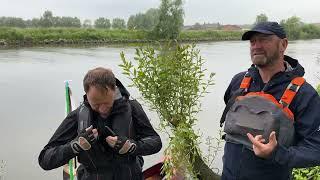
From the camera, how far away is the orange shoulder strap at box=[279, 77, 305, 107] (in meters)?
2.71

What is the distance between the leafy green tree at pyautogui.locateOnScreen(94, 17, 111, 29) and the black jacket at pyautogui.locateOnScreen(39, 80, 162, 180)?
99.3m

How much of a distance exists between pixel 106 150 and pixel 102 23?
4059 inches

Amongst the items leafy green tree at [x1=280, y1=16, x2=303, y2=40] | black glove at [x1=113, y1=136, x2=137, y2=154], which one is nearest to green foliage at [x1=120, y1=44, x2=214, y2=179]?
black glove at [x1=113, y1=136, x2=137, y2=154]

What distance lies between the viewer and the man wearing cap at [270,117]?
269 centimetres

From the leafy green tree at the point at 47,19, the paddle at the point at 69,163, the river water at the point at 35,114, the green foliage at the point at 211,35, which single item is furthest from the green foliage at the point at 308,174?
the leafy green tree at the point at 47,19

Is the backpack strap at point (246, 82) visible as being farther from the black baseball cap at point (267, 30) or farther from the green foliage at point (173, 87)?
the green foliage at point (173, 87)

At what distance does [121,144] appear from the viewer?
2.86m

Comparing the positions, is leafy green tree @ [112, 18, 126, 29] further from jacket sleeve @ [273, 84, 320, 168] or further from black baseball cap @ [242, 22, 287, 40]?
jacket sleeve @ [273, 84, 320, 168]

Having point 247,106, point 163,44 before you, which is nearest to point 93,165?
point 247,106

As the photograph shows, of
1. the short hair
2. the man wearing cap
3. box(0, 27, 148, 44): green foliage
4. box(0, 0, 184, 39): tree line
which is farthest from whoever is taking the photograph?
box(0, 0, 184, 39): tree line

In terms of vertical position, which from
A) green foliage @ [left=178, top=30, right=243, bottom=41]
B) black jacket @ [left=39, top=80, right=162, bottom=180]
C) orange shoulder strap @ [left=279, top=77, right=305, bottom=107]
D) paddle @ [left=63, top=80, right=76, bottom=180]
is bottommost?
green foliage @ [left=178, top=30, right=243, bottom=41]

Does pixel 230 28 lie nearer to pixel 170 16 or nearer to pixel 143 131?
pixel 170 16

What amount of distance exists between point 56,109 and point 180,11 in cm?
6024

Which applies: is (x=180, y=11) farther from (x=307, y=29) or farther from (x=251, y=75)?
(x=251, y=75)
